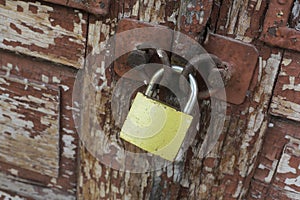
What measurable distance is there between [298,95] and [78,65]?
39 cm

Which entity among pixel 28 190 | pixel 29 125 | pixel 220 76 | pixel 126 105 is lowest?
pixel 28 190

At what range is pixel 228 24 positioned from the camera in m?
0.70

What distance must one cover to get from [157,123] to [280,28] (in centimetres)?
23

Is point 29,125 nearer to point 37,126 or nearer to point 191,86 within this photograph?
point 37,126

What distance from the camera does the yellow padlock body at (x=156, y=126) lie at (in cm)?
66

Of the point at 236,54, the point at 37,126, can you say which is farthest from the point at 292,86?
the point at 37,126

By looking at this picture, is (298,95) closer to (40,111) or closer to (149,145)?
(149,145)

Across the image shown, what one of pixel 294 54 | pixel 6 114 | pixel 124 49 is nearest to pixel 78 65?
pixel 124 49

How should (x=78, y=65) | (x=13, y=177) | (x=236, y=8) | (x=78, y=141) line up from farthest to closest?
1. (x=13, y=177)
2. (x=78, y=141)
3. (x=78, y=65)
4. (x=236, y=8)

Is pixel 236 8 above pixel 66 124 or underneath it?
above

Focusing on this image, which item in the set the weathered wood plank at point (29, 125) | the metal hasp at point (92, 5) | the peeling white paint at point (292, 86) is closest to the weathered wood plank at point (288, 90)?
the peeling white paint at point (292, 86)

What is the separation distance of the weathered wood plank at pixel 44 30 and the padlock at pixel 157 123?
189 mm

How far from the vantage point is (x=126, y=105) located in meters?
0.83

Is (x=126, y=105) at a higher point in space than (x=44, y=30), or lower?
lower
